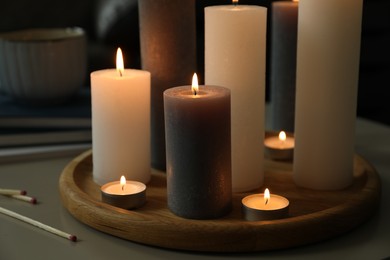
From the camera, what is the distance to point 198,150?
0.66 metres

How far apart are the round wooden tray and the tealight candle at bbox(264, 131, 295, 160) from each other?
10 cm

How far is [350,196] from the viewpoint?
2.43 feet

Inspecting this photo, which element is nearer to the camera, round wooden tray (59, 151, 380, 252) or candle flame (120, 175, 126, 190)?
round wooden tray (59, 151, 380, 252)

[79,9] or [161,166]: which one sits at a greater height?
[79,9]

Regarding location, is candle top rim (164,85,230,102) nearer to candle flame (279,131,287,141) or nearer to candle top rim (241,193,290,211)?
candle top rim (241,193,290,211)

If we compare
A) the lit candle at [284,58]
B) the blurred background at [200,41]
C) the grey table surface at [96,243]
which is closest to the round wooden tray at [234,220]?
the grey table surface at [96,243]

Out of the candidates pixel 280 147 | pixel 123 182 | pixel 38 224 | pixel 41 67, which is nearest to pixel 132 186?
pixel 123 182

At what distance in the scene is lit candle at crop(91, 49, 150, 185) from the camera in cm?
77

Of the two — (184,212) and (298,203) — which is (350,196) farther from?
(184,212)

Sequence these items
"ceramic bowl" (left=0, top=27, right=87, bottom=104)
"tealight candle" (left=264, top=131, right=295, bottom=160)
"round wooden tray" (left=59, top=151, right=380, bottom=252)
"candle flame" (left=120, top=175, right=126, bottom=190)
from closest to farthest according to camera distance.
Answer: "round wooden tray" (left=59, top=151, right=380, bottom=252), "candle flame" (left=120, top=175, right=126, bottom=190), "tealight candle" (left=264, top=131, right=295, bottom=160), "ceramic bowl" (left=0, top=27, right=87, bottom=104)

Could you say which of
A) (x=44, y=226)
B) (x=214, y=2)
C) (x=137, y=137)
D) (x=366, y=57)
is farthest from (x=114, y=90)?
(x=366, y=57)

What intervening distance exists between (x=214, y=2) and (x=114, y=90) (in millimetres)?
757

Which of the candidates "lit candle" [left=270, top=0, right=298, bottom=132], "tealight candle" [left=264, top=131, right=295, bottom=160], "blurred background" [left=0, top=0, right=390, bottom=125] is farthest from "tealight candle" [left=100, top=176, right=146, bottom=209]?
"blurred background" [left=0, top=0, right=390, bottom=125]

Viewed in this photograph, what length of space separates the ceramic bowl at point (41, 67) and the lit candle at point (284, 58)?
0.32m
